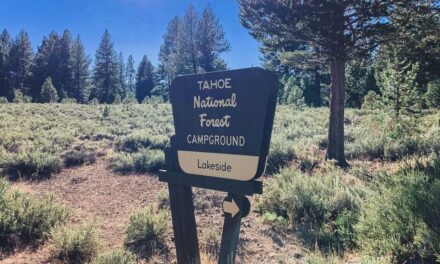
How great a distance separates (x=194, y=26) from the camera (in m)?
37.9

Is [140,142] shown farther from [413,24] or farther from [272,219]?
[413,24]

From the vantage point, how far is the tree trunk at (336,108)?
1055cm

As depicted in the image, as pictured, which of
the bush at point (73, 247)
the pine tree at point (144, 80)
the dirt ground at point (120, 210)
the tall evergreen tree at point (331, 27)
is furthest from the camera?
the pine tree at point (144, 80)

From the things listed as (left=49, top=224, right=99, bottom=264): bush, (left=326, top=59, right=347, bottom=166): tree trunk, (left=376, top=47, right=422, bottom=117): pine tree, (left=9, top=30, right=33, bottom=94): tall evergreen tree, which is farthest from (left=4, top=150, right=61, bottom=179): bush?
(left=9, top=30, right=33, bottom=94): tall evergreen tree

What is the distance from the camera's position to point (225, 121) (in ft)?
9.64

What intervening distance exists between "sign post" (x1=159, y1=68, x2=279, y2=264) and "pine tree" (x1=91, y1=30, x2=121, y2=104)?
54.0 metres

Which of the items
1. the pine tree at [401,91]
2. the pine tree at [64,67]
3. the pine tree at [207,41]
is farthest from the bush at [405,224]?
the pine tree at [64,67]

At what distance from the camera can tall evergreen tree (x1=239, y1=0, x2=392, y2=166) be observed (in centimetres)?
920

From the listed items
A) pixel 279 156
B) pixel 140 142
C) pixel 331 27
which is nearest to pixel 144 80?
pixel 140 142

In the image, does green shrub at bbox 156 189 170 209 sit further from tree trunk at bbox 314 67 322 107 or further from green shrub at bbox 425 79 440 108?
tree trunk at bbox 314 67 322 107

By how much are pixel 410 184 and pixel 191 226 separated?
10.00 feet

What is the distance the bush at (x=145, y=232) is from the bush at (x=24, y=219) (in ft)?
3.91

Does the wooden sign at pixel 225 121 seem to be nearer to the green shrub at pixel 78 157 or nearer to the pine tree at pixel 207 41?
the green shrub at pixel 78 157

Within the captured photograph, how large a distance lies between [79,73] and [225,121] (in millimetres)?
56340
